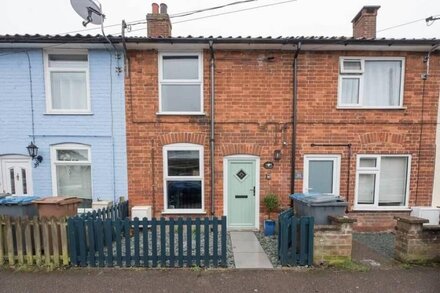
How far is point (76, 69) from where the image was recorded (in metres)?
6.57

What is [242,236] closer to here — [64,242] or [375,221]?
[375,221]

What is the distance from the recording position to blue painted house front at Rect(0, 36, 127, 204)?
6480mm

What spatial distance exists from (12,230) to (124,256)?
2224mm

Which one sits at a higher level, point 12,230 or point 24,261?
point 12,230

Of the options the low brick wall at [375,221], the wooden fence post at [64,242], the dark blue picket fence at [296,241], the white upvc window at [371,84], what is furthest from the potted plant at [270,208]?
the wooden fence post at [64,242]

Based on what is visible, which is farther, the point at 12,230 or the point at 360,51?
the point at 360,51

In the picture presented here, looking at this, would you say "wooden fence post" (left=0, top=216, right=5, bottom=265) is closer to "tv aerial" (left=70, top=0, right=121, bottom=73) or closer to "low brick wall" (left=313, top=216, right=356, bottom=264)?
"tv aerial" (left=70, top=0, right=121, bottom=73)

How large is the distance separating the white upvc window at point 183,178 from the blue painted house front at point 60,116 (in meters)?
1.24

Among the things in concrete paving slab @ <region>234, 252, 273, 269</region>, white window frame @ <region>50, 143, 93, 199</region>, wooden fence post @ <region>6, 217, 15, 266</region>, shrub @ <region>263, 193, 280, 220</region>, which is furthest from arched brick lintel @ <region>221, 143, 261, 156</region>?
wooden fence post @ <region>6, 217, 15, 266</region>

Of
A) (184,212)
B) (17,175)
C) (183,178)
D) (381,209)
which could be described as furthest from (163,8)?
(381,209)

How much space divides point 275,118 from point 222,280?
168 inches

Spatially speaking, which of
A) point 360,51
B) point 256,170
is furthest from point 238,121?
point 360,51

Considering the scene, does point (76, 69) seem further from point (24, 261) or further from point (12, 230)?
point (24, 261)

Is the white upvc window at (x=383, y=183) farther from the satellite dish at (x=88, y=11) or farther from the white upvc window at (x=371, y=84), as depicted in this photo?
the satellite dish at (x=88, y=11)
